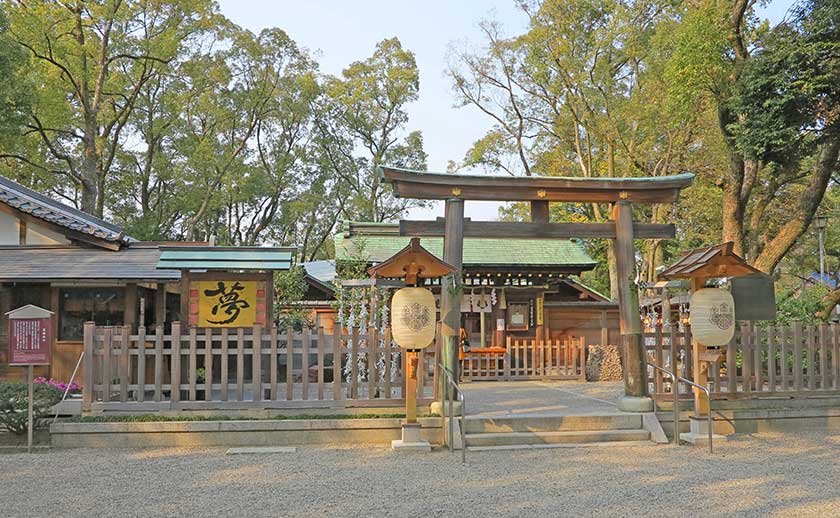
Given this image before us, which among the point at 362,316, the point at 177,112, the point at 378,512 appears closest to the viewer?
the point at 378,512

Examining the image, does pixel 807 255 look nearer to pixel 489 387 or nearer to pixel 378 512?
pixel 489 387

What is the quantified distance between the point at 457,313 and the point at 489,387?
18.2 feet

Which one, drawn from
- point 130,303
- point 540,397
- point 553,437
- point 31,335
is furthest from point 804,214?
point 31,335

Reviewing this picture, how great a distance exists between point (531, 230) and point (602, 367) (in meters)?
7.86

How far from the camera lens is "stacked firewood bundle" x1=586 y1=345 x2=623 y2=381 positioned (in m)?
16.6

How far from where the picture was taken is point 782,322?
13.6 m

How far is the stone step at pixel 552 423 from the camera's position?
9.10m

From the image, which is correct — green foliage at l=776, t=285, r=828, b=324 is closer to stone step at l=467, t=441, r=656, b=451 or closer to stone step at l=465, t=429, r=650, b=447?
stone step at l=465, t=429, r=650, b=447

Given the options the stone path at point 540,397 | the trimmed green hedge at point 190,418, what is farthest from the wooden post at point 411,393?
the stone path at point 540,397

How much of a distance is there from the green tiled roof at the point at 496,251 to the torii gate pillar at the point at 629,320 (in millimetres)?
6513

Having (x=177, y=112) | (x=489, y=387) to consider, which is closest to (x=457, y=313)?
(x=489, y=387)

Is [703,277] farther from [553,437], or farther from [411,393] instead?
[411,393]

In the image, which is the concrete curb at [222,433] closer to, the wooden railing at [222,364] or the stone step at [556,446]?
the wooden railing at [222,364]

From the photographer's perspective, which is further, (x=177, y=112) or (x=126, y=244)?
(x=177, y=112)
